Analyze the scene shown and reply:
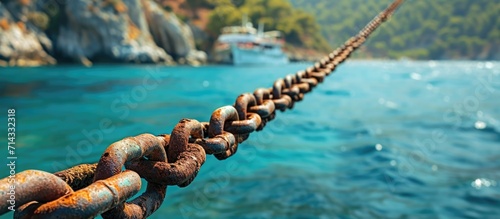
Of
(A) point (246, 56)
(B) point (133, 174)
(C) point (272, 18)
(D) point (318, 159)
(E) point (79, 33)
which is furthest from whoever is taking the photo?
(C) point (272, 18)

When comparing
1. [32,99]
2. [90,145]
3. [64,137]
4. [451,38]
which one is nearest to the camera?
[90,145]

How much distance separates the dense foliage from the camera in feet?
217

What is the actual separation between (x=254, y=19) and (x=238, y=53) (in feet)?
85.6

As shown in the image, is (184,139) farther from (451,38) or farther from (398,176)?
(451,38)

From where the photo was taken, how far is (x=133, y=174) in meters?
0.97

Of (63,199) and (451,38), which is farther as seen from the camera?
(451,38)

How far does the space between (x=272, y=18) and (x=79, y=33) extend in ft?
162

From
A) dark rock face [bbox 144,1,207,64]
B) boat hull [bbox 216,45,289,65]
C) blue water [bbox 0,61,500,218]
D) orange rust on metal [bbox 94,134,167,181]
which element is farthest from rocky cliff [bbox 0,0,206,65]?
orange rust on metal [bbox 94,134,167,181]

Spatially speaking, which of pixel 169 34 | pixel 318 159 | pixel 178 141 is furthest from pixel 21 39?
pixel 178 141

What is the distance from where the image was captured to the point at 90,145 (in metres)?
6.38

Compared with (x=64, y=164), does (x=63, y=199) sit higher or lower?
higher

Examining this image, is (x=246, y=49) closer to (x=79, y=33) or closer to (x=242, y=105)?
(x=79, y=33)

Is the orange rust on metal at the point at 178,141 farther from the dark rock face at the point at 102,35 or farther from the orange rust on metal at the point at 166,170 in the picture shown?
the dark rock face at the point at 102,35

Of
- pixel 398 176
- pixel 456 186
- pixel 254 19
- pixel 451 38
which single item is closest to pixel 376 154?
pixel 398 176
